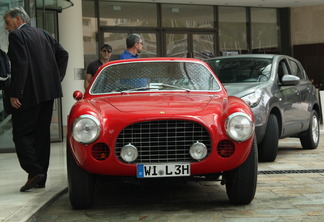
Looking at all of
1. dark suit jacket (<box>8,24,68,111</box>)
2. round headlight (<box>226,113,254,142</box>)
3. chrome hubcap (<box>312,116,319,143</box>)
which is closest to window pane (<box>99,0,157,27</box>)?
chrome hubcap (<box>312,116,319,143</box>)

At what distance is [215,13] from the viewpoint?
2047cm

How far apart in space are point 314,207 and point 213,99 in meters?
1.33

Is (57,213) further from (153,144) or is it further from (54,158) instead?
(54,158)

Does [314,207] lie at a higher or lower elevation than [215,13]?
lower

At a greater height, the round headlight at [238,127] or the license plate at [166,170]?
the round headlight at [238,127]

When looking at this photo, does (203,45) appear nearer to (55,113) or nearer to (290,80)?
(55,113)

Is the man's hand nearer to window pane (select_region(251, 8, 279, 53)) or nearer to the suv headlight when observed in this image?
the suv headlight

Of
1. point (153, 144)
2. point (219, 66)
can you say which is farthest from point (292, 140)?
point (153, 144)

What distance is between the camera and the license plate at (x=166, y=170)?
5.21 metres

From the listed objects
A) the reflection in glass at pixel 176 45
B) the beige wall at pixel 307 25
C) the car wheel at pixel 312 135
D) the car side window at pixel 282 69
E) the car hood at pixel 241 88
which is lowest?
the car wheel at pixel 312 135

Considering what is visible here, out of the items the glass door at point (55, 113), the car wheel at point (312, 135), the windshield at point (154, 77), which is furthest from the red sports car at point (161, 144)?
the glass door at point (55, 113)

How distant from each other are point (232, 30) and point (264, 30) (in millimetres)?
1386

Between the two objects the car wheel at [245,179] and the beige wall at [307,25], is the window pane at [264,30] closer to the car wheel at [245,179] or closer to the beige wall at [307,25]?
the beige wall at [307,25]

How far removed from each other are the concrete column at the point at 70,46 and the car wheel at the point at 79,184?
9.50m
